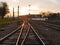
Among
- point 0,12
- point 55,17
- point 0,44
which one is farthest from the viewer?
point 55,17

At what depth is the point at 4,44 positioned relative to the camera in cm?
1238

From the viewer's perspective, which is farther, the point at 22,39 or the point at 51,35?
the point at 51,35

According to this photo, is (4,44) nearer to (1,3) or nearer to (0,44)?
(0,44)

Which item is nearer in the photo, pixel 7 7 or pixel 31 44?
pixel 31 44

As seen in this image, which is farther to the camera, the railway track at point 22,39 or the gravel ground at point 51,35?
the gravel ground at point 51,35

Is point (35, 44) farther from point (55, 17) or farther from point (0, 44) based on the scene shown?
point (55, 17)

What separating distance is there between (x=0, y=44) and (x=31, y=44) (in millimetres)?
2213

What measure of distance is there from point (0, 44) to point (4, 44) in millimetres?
283

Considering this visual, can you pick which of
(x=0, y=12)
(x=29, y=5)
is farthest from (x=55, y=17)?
(x=0, y=12)

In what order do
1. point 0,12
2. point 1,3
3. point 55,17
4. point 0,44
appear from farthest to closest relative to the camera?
point 1,3
point 55,17
point 0,12
point 0,44

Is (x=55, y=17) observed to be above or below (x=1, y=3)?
below

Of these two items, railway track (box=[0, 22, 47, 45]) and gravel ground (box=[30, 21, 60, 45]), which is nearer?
railway track (box=[0, 22, 47, 45])

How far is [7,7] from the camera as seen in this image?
141m

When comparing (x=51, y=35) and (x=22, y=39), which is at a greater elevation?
(x=22, y=39)
